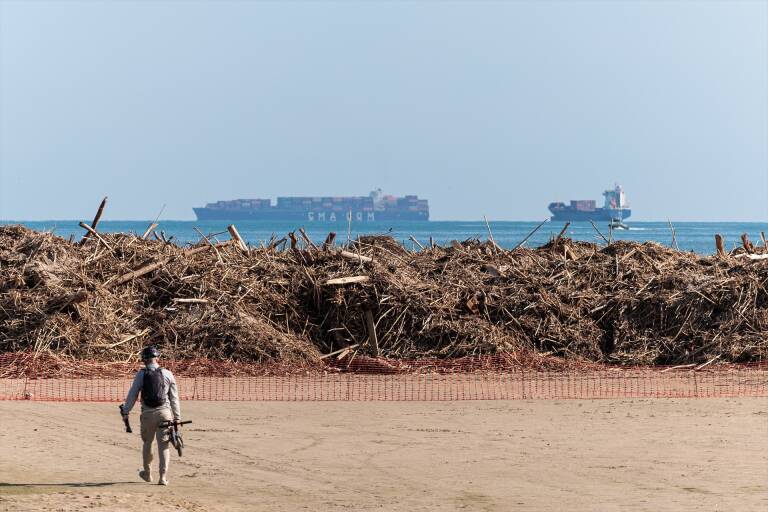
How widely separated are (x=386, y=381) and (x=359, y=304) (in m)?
2.91

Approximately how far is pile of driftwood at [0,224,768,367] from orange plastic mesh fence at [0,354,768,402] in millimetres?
554

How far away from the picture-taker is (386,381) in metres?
19.2

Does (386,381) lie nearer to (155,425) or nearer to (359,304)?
(359,304)

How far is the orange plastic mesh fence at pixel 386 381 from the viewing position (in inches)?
684

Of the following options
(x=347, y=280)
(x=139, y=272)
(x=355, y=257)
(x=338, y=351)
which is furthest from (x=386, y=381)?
(x=139, y=272)

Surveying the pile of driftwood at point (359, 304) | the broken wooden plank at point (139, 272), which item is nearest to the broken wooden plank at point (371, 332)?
the pile of driftwood at point (359, 304)

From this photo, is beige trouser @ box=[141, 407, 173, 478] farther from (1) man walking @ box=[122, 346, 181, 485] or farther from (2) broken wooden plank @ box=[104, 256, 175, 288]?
(2) broken wooden plank @ box=[104, 256, 175, 288]

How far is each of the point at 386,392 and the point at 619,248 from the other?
27.0 ft

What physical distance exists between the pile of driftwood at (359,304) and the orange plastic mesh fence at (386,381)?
0.55 meters

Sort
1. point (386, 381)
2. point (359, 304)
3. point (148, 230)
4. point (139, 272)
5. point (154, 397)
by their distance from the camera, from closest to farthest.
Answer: point (154, 397)
point (386, 381)
point (359, 304)
point (139, 272)
point (148, 230)

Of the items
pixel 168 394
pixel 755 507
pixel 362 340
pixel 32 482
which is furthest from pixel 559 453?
pixel 362 340

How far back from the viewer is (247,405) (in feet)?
53.3

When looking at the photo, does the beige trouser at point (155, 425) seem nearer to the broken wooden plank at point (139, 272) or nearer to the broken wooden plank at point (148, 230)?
the broken wooden plank at point (139, 272)

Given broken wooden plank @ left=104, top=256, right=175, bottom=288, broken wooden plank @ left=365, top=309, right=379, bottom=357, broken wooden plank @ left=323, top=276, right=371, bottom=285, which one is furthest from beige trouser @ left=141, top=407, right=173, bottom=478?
broken wooden plank @ left=104, top=256, right=175, bottom=288
